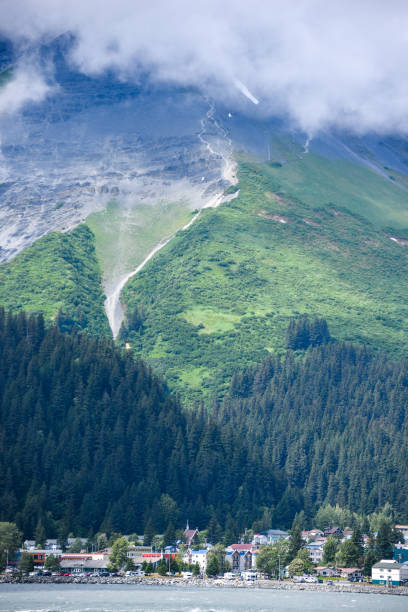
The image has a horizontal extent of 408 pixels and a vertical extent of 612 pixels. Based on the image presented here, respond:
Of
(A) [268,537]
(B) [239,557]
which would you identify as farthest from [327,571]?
(A) [268,537]

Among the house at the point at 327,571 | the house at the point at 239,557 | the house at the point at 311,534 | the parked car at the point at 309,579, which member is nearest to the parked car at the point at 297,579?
the parked car at the point at 309,579

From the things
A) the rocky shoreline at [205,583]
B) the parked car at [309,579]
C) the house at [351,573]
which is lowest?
the rocky shoreline at [205,583]

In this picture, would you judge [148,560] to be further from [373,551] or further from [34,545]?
[373,551]

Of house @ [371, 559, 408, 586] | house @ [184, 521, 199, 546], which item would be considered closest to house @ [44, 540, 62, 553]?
house @ [184, 521, 199, 546]

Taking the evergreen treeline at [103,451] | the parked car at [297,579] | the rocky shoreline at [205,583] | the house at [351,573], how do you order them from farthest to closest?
the evergreen treeline at [103,451], the house at [351,573], the parked car at [297,579], the rocky shoreline at [205,583]

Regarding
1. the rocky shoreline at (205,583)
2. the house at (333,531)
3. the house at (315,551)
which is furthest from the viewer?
the house at (333,531)

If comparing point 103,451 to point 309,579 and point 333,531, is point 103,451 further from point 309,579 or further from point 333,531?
point 309,579

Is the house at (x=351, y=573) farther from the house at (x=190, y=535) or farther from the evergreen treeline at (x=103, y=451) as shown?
the evergreen treeline at (x=103, y=451)
